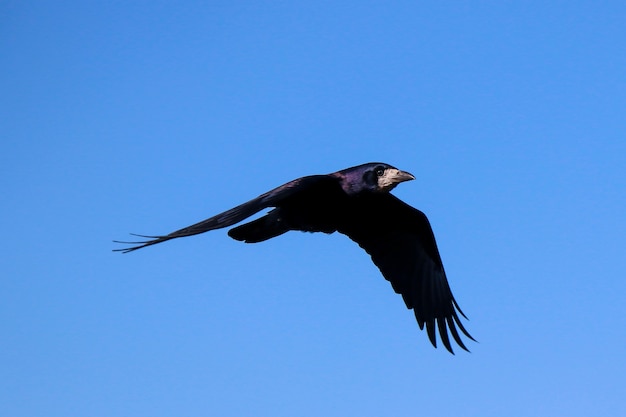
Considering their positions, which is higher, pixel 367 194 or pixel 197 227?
pixel 367 194

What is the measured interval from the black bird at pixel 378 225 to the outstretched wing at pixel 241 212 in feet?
0.03

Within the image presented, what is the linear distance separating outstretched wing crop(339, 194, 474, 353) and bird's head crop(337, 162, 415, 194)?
1.21 m

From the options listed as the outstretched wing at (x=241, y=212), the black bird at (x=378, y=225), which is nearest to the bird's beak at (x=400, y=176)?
the black bird at (x=378, y=225)

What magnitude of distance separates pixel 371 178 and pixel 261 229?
1239mm

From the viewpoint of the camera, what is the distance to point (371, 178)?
828 centimetres

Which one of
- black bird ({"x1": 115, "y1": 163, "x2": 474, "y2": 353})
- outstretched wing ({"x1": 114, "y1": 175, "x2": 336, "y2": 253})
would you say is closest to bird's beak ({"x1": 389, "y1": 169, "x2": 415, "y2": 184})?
black bird ({"x1": 115, "y1": 163, "x2": 474, "y2": 353})

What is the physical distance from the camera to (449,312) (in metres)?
9.83

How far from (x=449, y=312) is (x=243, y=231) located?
3.02 m

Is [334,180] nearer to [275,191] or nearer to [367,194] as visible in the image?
[367,194]

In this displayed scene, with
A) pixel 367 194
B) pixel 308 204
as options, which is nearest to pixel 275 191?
pixel 308 204

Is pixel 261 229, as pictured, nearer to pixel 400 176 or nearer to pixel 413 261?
pixel 400 176

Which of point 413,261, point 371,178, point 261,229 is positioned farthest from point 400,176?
point 413,261

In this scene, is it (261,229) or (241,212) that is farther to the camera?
(261,229)

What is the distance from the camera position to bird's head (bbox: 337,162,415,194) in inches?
325
